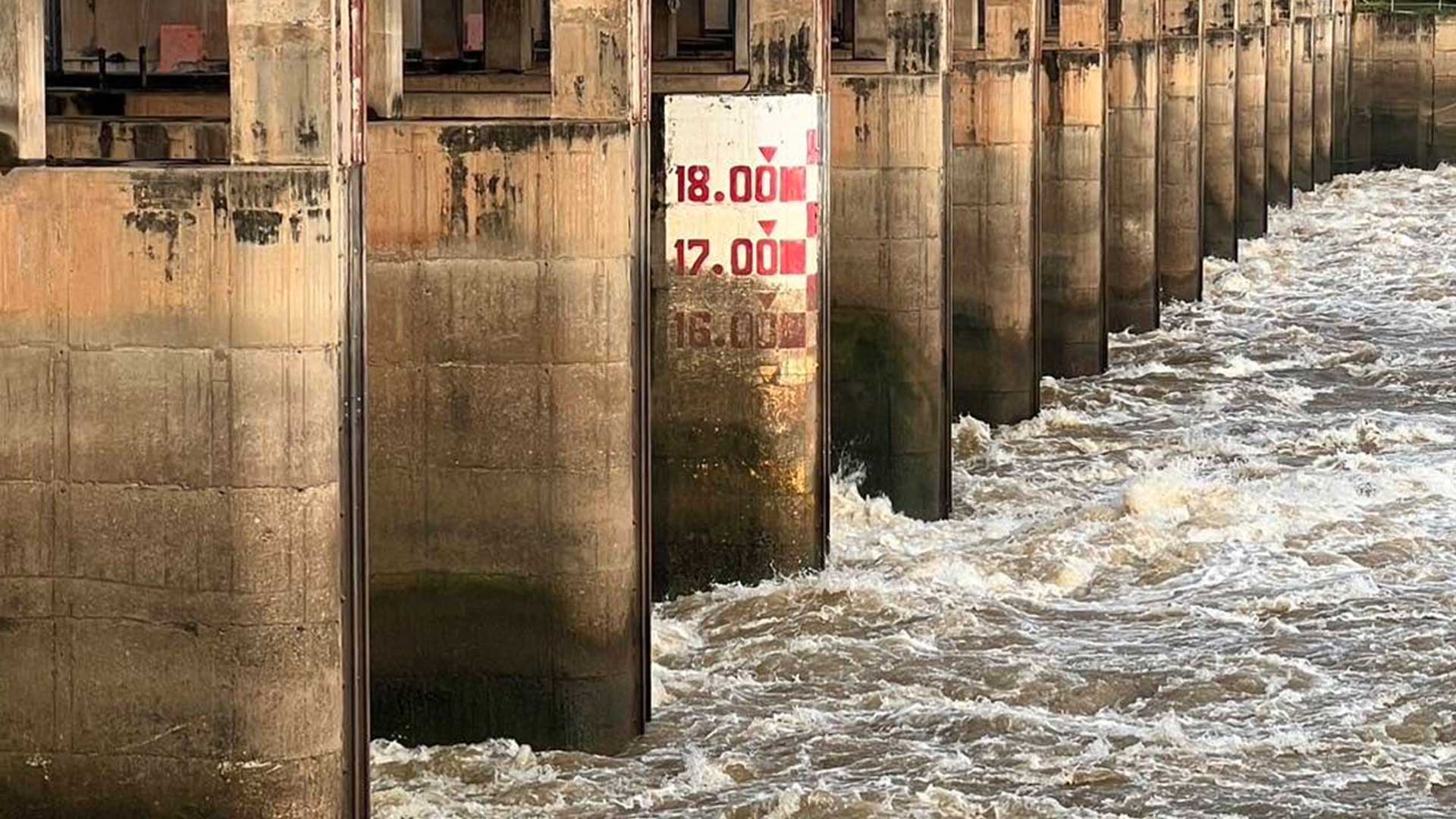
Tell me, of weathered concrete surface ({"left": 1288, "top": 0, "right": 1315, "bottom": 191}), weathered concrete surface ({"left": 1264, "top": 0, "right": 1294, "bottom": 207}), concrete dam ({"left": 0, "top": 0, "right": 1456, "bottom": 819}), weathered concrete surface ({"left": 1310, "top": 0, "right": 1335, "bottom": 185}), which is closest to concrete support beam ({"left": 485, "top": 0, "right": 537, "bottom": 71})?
concrete dam ({"left": 0, "top": 0, "right": 1456, "bottom": 819})

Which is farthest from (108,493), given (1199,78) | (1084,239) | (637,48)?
(1199,78)

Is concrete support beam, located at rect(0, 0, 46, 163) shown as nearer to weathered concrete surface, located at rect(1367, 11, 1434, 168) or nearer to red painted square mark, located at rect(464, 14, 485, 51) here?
red painted square mark, located at rect(464, 14, 485, 51)

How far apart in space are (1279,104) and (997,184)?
111 ft

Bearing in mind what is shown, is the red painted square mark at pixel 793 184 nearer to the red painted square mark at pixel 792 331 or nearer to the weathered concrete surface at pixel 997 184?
the red painted square mark at pixel 792 331

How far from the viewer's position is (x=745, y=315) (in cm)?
2545

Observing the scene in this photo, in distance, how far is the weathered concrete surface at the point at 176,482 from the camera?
15.8m

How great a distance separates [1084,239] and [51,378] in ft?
82.3

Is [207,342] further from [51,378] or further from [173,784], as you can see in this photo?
[173,784]

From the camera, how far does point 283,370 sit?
624 inches

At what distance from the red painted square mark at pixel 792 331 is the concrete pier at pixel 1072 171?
523 inches

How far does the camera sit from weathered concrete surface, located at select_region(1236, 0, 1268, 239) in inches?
2368

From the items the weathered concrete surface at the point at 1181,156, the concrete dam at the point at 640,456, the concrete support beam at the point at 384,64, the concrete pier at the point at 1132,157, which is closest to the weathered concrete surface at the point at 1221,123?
the weathered concrete surface at the point at 1181,156

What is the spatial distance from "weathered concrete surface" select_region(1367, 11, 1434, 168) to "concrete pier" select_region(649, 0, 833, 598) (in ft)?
179

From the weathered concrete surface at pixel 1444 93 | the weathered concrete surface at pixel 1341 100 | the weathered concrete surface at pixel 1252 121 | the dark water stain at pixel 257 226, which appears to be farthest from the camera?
the weathered concrete surface at pixel 1341 100
